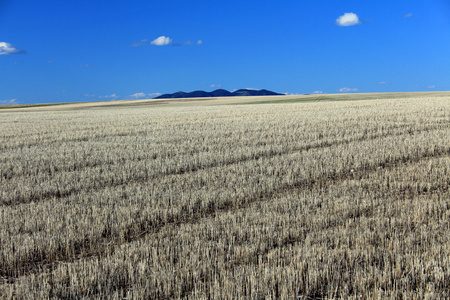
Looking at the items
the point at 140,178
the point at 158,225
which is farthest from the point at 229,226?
the point at 140,178

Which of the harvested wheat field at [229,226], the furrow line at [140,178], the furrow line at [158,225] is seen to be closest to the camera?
the harvested wheat field at [229,226]

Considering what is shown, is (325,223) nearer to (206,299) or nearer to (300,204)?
(300,204)

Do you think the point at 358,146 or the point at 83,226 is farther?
the point at 358,146

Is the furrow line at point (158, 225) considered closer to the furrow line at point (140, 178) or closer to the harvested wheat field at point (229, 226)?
the harvested wheat field at point (229, 226)

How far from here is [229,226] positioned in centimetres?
559

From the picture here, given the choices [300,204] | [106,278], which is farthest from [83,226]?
[300,204]

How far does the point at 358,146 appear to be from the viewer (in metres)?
12.7

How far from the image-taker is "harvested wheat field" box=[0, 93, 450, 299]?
399 cm

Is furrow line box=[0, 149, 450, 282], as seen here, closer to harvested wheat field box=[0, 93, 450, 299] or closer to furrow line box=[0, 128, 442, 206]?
harvested wheat field box=[0, 93, 450, 299]

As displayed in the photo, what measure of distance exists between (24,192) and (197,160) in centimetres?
452

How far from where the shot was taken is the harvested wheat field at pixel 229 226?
3.99 metres

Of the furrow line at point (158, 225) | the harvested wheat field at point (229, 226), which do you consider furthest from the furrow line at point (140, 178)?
the furrow line at point (158, 225)

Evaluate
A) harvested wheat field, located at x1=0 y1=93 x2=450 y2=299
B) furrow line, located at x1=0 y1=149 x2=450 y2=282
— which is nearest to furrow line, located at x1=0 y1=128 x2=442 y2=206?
harvested wheat field, located at x1=0 y1=93 x2=450 y2=299

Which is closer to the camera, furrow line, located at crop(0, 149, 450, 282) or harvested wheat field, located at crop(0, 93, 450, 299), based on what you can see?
harvested wheat field, located at crop(0, 93, 450, 299)
